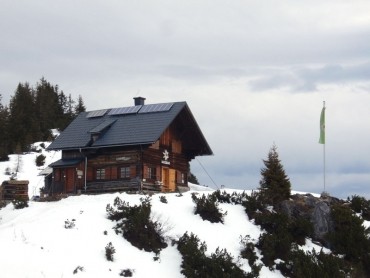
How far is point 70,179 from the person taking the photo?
4328cm

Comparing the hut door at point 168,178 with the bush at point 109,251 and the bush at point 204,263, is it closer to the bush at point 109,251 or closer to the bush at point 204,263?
the bush at point 204,263

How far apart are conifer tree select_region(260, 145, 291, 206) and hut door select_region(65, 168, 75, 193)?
42.1ft

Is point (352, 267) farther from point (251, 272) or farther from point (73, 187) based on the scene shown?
point (73, 187)

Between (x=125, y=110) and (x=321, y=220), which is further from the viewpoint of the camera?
(x=125, y=110)

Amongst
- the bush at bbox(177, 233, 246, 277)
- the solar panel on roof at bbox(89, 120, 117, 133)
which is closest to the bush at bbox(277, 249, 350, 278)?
the bush at bbox(177, 233, 246, 277)

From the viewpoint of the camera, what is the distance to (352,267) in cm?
3184

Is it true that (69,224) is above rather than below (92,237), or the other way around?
above

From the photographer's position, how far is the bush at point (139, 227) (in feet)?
101

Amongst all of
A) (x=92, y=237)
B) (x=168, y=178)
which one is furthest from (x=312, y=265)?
(x=168, y=178)

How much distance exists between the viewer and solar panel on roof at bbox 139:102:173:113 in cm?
4365

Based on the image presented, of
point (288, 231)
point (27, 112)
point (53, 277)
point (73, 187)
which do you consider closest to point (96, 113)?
point (73, 187)

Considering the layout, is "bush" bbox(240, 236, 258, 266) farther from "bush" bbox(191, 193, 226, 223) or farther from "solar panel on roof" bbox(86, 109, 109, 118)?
"solar panel on roof" bbox(86, 109, 109, 118)

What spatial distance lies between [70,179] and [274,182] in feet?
45.9

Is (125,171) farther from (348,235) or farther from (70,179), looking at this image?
(348,235)
